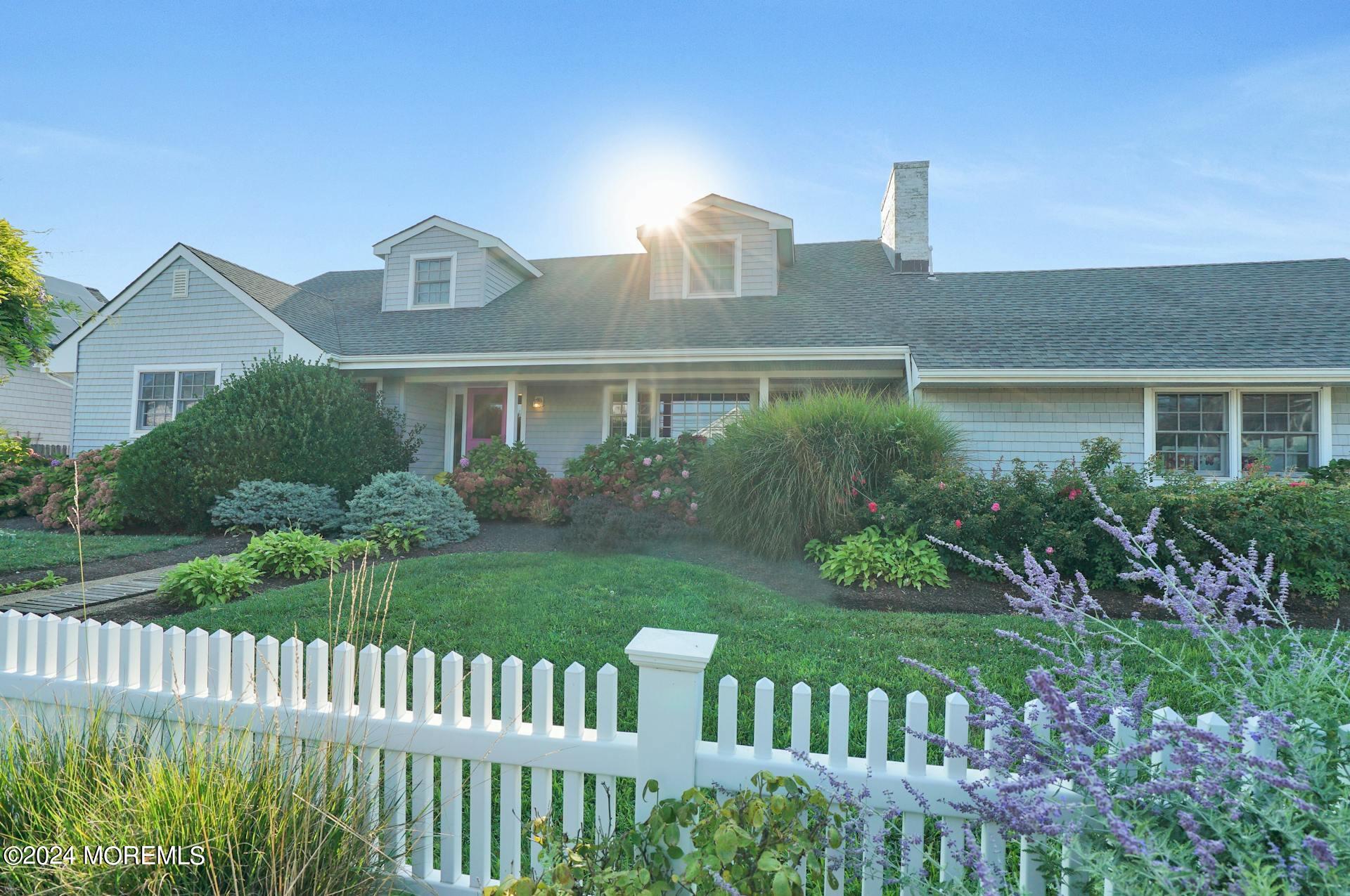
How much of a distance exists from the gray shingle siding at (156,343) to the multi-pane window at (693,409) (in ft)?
25.2

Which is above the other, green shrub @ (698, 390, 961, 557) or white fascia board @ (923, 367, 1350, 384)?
white fascia board @ (923, 367, 1350, 384)

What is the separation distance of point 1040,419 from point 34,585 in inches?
499

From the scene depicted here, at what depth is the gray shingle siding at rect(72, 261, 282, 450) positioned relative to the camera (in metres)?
13.4

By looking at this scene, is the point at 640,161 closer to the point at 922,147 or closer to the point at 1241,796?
the point at 922,147

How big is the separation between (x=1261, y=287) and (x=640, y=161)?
38.0 ft

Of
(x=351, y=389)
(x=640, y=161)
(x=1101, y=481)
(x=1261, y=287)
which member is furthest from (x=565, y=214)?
(x=1261, y=287)

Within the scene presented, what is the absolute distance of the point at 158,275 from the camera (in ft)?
45.2

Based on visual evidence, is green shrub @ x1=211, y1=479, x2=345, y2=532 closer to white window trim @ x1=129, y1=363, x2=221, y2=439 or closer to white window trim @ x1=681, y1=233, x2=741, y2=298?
white window trim @ x1=129, y1=363, x2=221, y2=439

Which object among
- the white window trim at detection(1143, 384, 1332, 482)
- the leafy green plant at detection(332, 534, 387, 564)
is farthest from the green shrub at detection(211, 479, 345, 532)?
the white window trim at detection(1143, 384, 1332, 482)

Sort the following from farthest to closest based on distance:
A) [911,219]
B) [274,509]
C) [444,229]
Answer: [444,229] → [911,219] → [274,509]

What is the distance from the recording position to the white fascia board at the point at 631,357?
1123 cm

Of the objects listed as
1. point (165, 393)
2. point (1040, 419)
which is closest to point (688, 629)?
point (1040, 419)

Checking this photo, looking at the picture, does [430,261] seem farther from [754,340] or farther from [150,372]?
[754,340]

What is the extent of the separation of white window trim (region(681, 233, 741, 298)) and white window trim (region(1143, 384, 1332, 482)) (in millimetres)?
7396
